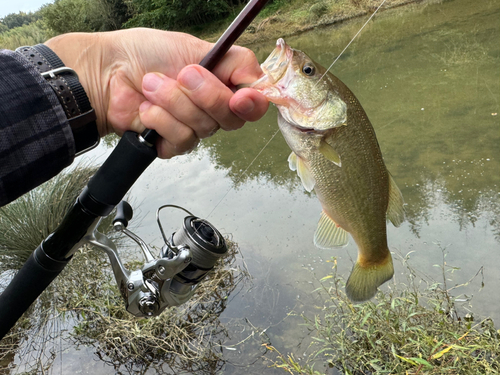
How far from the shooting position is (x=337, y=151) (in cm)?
152

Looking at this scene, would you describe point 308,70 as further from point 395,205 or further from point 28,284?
point 28,284

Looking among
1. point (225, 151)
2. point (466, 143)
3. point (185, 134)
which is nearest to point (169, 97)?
point (185, 134)

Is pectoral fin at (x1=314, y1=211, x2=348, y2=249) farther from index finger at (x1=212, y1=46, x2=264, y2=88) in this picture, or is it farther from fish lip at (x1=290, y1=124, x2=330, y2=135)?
index finger at (x1=212, y1=46, x2=264, y2=88)

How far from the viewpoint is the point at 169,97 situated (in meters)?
1.24

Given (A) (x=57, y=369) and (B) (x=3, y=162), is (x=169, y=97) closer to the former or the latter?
(B) (x=3, y=162)

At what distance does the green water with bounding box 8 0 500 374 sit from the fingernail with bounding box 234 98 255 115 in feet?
5.38

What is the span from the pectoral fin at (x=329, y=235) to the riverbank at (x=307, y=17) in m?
14.5

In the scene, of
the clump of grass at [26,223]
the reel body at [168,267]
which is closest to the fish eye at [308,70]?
the reel body at [168,267]

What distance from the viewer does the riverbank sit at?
48.9 feet

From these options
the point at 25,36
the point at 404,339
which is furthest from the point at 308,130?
the point at 25,36

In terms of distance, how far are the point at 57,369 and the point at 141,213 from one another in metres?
2.15

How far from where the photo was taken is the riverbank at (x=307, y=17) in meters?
14.9

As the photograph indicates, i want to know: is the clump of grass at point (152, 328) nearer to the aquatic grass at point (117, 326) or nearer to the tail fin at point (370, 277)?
the aquatic grass at point (117, 326)

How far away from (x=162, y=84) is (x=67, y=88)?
27cm
